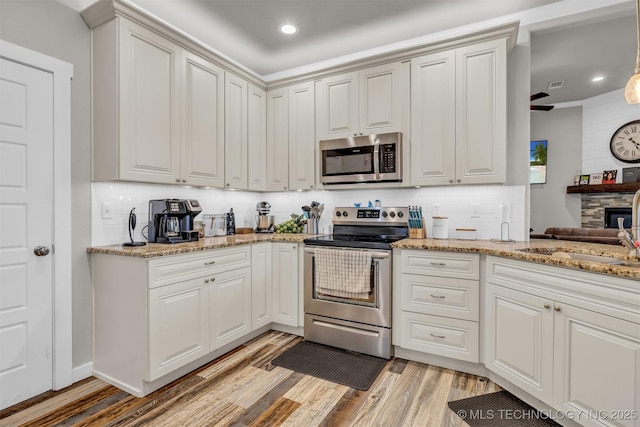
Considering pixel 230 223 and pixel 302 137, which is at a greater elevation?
pixel 302 137

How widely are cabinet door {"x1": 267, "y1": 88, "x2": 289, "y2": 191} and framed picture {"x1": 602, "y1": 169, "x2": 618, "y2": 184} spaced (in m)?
5.30

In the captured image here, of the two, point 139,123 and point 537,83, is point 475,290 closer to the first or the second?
point 139,123

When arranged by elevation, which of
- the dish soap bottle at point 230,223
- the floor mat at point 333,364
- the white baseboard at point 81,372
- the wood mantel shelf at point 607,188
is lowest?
the floor mat at point 333,364

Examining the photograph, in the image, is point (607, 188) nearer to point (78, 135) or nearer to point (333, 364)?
point (333, 364)

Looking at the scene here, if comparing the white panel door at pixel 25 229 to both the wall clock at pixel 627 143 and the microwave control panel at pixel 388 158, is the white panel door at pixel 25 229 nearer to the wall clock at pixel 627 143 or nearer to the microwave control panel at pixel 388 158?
the microwave control panel at pixel 388 158

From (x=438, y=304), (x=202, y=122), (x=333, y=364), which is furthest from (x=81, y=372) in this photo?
(x=438, y=304)

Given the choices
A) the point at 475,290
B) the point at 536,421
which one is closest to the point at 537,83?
the point at 475,290

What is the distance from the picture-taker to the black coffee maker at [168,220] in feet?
8.36

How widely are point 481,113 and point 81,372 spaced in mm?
3693

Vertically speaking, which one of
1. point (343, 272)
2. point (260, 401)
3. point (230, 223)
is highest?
point (230, 223)

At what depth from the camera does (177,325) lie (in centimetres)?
222

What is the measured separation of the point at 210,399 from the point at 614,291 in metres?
2.31

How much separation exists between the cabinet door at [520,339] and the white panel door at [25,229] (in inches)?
120

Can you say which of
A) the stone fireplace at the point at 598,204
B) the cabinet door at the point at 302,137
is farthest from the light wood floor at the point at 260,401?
the stone fireplace at the point at 598,204
